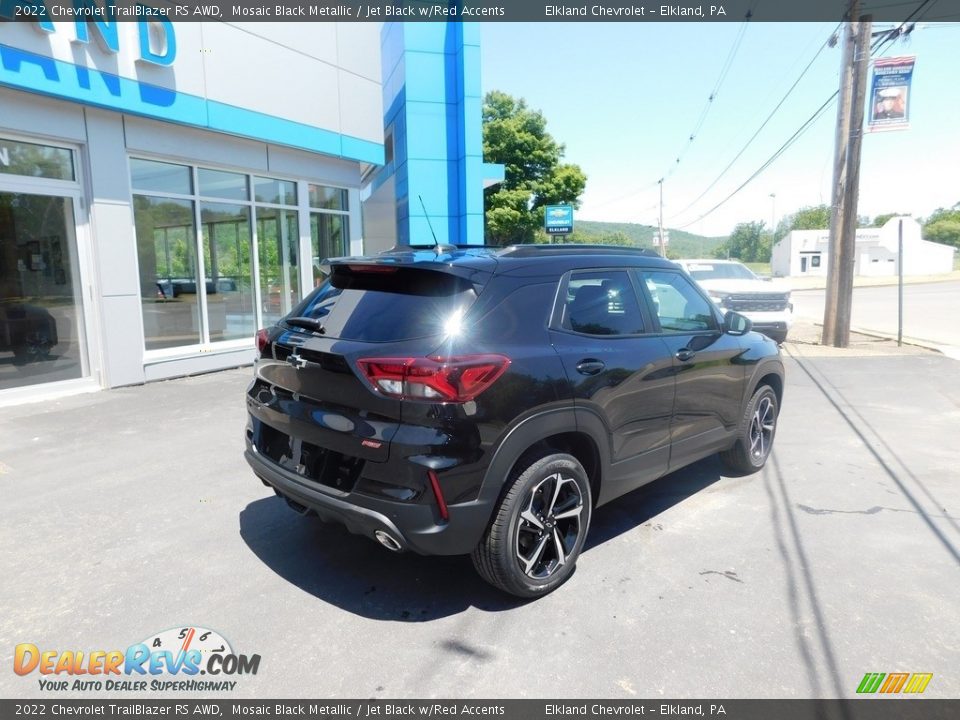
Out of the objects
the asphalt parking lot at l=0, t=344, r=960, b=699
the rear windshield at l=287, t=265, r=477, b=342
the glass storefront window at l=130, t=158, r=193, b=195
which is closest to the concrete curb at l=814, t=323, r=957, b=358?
the asphalt parking lot at l=0, t=344, r=960, b=699

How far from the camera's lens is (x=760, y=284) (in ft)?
44.1

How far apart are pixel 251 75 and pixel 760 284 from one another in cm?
1050

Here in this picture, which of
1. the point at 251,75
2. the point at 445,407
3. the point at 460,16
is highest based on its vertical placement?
the point at 460,16

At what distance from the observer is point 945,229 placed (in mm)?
94125

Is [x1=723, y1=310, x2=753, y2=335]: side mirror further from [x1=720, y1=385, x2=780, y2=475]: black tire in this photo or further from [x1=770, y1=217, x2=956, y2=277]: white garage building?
[x1=770, y1=217, x2=956, y2=277]: white garage building

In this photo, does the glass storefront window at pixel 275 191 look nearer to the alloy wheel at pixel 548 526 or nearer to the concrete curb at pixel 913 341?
the alloy wheel at pixel 548 526

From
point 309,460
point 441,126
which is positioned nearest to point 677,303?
point 309,460

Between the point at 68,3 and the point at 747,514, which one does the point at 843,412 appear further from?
the point at 68,3

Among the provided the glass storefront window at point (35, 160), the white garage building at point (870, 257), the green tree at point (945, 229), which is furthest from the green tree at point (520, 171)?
the green tree at point (945, 229)

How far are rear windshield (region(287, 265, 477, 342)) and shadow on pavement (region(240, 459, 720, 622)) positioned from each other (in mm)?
1059

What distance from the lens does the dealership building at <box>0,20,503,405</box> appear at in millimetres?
7859

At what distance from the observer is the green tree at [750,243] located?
120 metres

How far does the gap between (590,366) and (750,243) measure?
132176 millimetres
